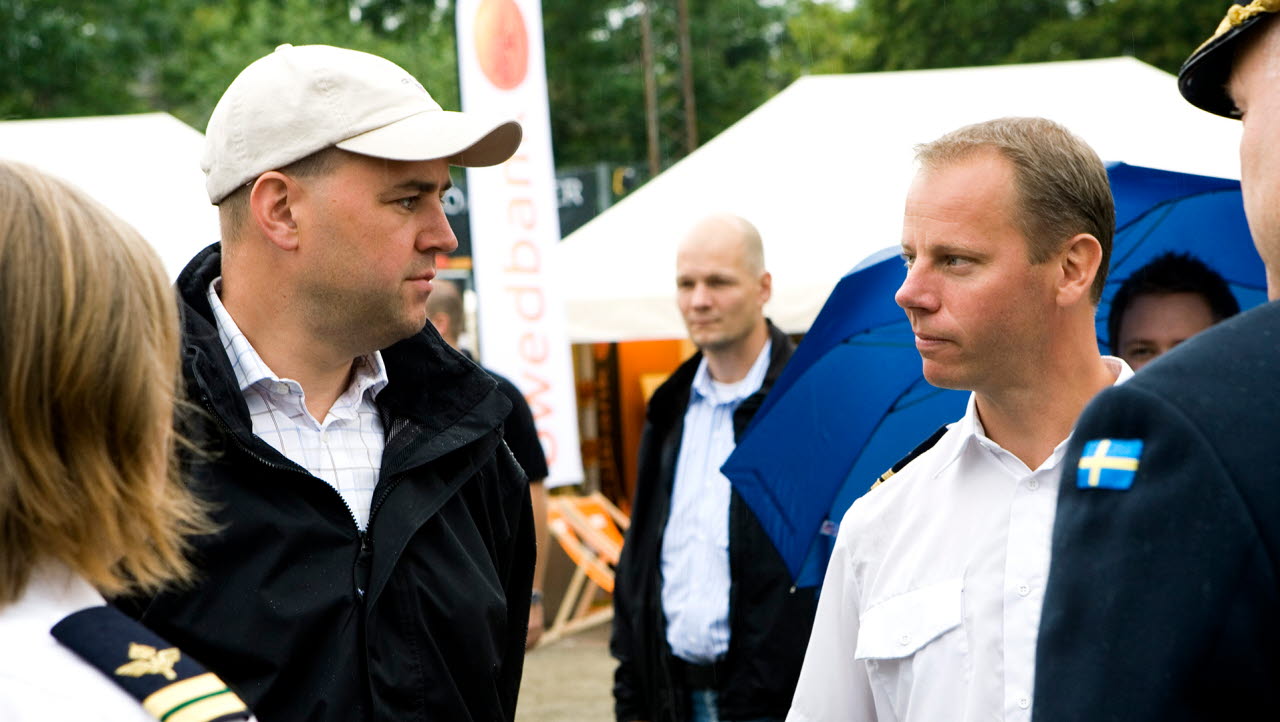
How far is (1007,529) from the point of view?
2.23 meters

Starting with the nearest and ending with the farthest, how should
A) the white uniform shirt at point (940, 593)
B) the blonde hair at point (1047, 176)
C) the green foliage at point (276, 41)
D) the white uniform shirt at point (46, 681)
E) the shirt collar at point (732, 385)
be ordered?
1. the white uniform shirt at point (46, 681)
2. the white uniform shirt at point (940, 593)
3. the blonde hair at point (1047, 176)
4. the shirt collar at point (732, 385)
5. the green foliage at point (276, 41)

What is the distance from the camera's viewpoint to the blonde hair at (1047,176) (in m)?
2.37

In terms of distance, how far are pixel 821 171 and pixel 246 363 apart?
5080 millimetres

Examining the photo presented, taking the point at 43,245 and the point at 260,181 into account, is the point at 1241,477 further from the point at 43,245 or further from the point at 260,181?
the point at 260,181

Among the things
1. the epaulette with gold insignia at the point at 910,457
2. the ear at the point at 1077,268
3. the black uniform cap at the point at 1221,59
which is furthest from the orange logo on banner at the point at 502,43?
the black uniform cap at the point at 1221,59

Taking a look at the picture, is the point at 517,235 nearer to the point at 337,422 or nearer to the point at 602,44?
the point at 337,422

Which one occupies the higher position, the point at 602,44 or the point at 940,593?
the point at 602,44

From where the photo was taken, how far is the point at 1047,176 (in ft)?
7.80

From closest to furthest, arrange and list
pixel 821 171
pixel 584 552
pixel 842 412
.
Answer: pixel 842 412
pixel 821 171
pixel 584 552

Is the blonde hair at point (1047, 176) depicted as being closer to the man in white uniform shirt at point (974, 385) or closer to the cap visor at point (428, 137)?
the man in white uniform shirt at point (974, 385)

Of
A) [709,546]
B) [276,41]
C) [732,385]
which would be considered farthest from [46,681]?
[276,41]

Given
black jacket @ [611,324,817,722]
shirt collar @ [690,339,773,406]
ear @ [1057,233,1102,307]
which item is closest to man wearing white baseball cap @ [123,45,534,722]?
ear @ [1057,233,1102,307]

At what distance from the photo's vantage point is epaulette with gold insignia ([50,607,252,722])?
→ 131 cm

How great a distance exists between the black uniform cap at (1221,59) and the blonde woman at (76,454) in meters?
1.21
